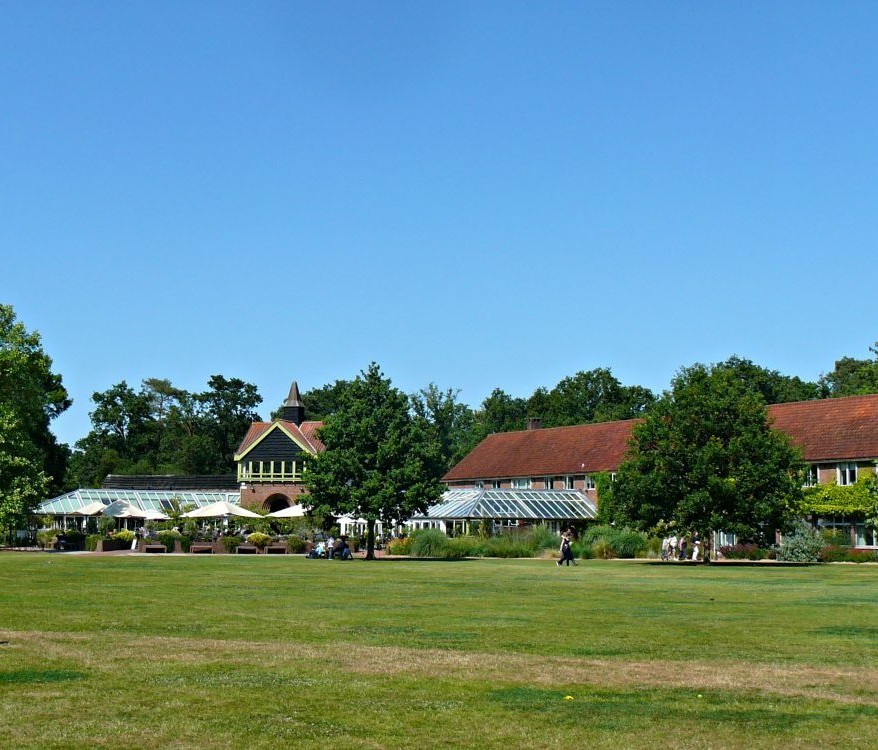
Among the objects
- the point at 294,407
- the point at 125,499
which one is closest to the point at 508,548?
the point at 125,499

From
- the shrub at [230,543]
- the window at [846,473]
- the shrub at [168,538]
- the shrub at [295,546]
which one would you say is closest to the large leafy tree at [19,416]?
the shrub at [168,538]

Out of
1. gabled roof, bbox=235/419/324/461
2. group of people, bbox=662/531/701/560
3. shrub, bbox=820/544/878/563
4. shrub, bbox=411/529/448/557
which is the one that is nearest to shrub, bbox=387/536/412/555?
shrub, bbox=411/529/448/557

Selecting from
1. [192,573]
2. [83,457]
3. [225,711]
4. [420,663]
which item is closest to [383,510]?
[192,573]

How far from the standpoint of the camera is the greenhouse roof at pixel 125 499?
80.1 metres

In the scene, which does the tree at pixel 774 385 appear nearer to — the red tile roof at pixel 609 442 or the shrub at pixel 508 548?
the red tile roof at pixel 609 442

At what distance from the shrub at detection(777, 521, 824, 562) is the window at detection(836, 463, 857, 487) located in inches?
358

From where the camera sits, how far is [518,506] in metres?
72.9

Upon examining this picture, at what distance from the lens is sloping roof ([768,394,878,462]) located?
209ft

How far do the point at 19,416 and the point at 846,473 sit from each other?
4204cm

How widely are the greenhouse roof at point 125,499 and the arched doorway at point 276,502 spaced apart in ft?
18.8

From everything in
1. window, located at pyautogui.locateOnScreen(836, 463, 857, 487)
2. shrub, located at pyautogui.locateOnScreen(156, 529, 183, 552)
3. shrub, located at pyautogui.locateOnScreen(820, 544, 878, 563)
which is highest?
window, located at pyautogui.locateOnScreen(836, 463, 857, 487)

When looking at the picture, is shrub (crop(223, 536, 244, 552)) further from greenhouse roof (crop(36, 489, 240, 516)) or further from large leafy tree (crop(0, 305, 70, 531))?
greenhouse roof (crop(36, 489, 240, 516))

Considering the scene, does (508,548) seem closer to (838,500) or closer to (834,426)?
(838,500)

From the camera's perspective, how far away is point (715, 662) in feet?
48.1
